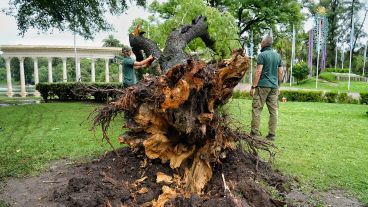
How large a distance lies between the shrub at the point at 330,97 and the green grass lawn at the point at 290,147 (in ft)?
32.6

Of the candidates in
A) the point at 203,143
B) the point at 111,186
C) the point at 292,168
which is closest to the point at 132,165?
the point at 111,186

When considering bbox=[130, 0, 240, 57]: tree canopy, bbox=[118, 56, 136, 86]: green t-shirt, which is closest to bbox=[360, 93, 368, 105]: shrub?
bbox=[130, 0, 240, 57]: tree canopy

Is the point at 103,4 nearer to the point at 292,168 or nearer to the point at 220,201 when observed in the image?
the point at 292,168

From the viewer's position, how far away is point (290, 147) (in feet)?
21.3

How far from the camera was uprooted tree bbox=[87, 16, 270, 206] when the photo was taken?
330cm

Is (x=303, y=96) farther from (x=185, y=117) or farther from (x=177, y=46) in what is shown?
(x=185, y=117)

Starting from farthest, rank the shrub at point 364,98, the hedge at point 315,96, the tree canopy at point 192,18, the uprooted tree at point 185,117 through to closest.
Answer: the hedge at point 315,96
the shrub at point 364,98
the tree canopy at point 192,18
the uprooted tree at point 185,117

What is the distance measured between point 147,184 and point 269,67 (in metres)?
3.60

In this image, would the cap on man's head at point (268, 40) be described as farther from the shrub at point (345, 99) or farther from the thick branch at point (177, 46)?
the shrub at point (345, 99)

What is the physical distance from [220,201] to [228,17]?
12.7 metres

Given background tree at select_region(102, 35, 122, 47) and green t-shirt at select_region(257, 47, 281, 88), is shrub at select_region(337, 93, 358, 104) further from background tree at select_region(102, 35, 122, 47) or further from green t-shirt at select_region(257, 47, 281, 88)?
background tree at select_region(102, 35, 122, 47)

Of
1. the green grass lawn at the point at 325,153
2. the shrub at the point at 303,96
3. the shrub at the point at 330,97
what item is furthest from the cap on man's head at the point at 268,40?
the shrub at the point at 330,97

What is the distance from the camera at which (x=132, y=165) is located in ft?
13.5

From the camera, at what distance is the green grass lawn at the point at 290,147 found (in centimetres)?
489
